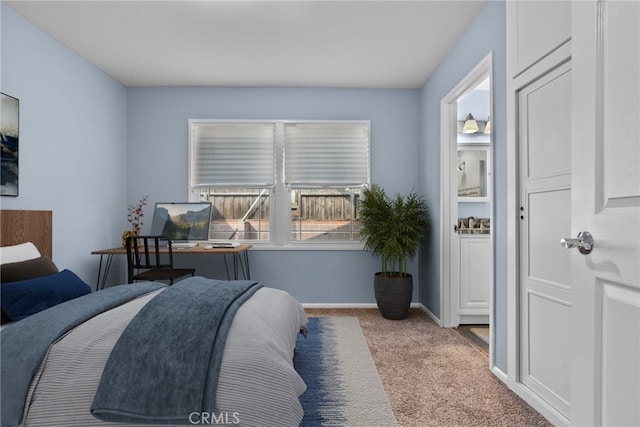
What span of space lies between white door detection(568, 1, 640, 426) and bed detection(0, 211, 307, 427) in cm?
101

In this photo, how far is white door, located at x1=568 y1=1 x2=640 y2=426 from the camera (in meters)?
0.97

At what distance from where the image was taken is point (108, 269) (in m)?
4.02

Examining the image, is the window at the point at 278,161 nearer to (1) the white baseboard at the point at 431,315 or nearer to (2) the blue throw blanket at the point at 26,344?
(1) the white baseboard at the point at 431,315

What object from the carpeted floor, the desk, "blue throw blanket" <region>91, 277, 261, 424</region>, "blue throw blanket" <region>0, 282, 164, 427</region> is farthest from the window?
"blue throw blanket" <region>91, 277, 261, 424</region>

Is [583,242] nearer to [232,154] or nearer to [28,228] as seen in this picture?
[28,228]

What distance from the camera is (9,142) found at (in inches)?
109

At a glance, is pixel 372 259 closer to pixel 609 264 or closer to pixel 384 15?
pixel 384 15

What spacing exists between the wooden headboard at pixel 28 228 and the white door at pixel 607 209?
129 inches

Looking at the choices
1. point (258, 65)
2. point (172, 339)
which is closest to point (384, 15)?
point (258, 65)

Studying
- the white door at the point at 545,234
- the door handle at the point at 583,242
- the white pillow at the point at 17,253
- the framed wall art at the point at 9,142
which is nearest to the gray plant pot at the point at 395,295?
the white door at the point at 545,234

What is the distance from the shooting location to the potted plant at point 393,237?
3840 millimetres

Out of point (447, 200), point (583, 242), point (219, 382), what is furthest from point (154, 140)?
point (583, 242)

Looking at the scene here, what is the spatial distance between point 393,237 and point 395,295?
1.99 ft

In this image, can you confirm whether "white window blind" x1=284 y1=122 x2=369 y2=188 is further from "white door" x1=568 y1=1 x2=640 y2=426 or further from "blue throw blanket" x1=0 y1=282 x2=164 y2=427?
"white door" x1=568 y1=1 x2=640 y2=426
